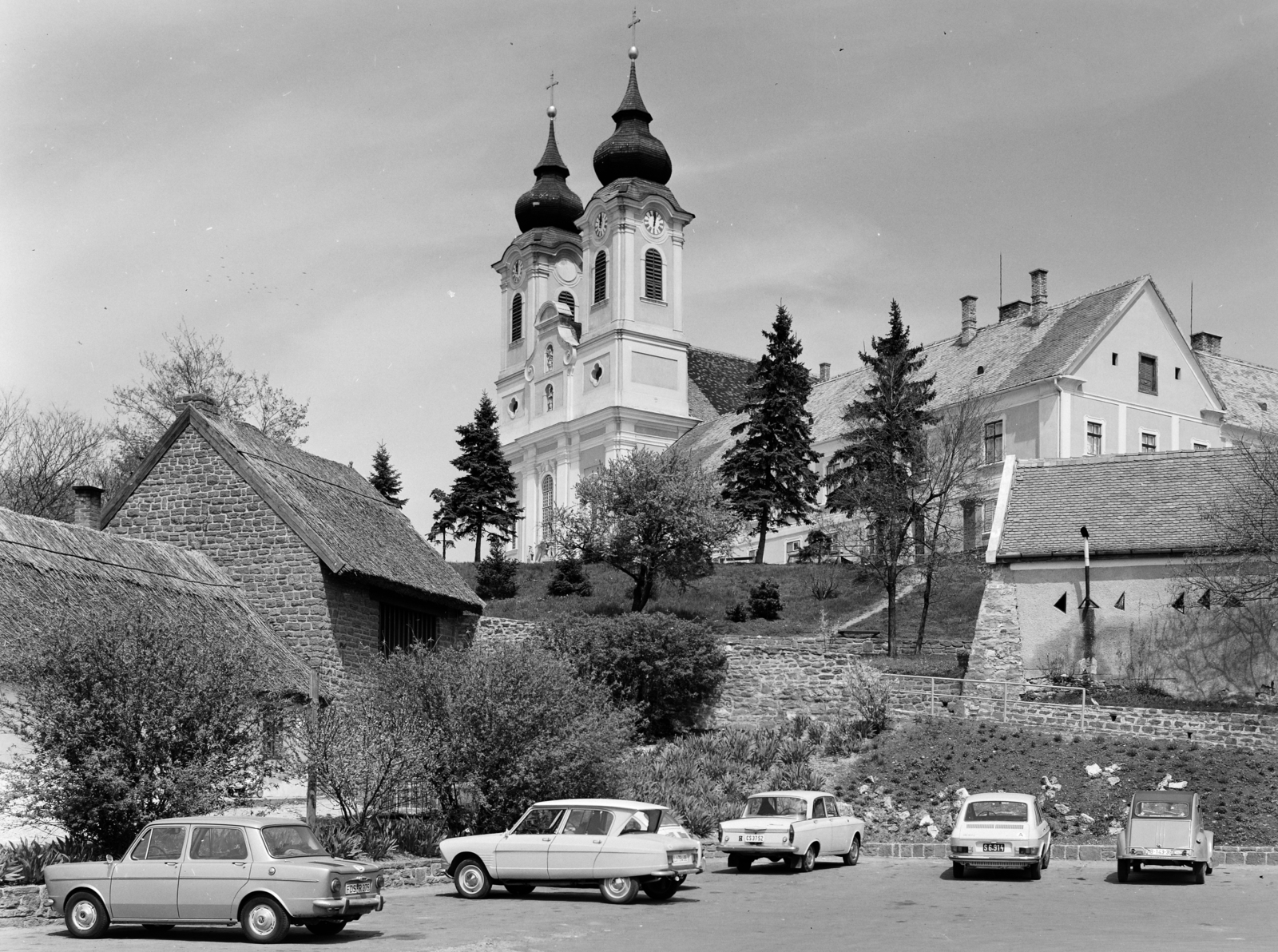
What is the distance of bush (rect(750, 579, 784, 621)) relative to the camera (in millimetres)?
51500

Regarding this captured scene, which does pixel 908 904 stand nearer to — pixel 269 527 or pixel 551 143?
pixel 269 527

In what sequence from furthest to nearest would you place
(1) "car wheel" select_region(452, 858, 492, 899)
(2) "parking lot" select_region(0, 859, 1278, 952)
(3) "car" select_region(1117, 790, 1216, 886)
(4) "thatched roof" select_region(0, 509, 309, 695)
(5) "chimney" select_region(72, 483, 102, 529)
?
(5) "chimney" select_region(72, 483, 102, 529)
(4) "thatched roof" select_region(0, 509, 309, 695)
(3) "car" select_region(1117, 790, 1216, 886)
(1) "car wheel" select_region(452, 858, 492, 899)
(2) "parking lot" select_region(0, 859, 1278, 952)

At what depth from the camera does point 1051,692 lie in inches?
1363

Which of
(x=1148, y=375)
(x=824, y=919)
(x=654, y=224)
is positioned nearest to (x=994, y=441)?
(x=1148, y=375)

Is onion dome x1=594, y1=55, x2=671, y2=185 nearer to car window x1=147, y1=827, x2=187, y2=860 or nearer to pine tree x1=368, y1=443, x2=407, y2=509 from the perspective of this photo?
pine tree x1=368, y1=443, x2=407, y2=509

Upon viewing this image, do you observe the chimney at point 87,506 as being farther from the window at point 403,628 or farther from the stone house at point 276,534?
the window at point 403,628

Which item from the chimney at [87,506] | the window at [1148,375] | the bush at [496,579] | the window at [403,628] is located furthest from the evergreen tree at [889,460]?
the chimney at [87,506]

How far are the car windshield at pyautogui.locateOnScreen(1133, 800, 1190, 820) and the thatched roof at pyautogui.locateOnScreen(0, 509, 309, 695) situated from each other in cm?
1407

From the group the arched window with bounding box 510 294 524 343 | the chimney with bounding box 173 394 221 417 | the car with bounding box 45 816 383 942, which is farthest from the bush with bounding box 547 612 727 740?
the arched window with bounding box 510 294 524 343

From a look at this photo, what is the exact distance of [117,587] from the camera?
28.0 m

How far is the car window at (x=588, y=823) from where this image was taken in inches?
776

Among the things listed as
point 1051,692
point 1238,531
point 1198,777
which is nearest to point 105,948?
point 1198,777

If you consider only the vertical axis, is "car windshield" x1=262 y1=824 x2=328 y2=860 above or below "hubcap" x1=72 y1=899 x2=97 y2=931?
above

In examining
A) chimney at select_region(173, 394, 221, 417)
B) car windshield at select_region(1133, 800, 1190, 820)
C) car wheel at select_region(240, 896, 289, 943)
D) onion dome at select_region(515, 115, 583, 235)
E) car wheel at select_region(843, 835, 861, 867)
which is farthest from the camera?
onion dome at select_region(515, 115, 583, 235)
